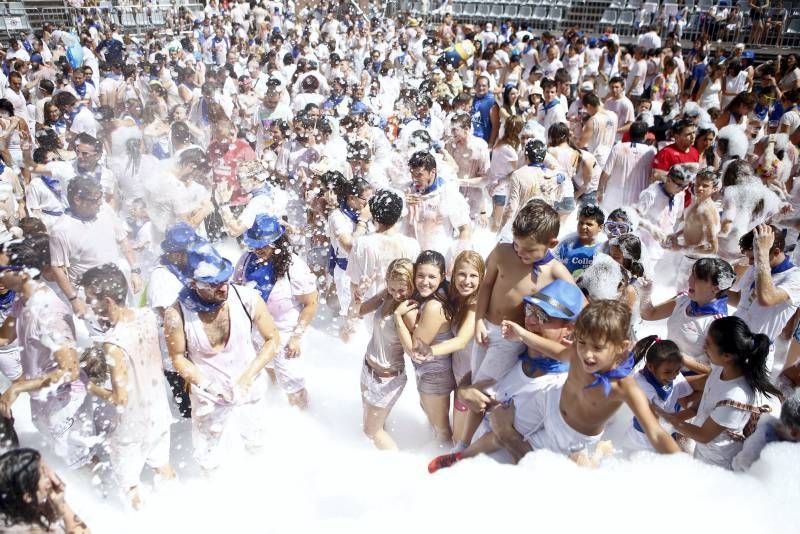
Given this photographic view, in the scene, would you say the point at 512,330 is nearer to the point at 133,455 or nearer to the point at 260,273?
the point at 260,273

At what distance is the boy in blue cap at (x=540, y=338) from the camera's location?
7.99 ft

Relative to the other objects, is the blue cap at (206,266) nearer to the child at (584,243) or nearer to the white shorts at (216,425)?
the white shorts at (216,425)

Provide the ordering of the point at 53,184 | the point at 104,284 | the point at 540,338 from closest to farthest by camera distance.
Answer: the point at 540,338, the point at 104,284, the point at 53,184

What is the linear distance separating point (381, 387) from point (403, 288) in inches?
25.4

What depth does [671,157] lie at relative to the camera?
501 cm

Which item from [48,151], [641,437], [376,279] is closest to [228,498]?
[376,279]

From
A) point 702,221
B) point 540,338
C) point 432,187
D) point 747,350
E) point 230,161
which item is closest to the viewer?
point 747,350

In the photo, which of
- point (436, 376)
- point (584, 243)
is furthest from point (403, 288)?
point (584, 243)

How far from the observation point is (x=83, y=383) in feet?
9.44

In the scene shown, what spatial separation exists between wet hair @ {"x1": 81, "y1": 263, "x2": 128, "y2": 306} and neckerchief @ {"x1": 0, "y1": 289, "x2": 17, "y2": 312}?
36.9 inches

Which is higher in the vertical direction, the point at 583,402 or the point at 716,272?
the point at 716,272

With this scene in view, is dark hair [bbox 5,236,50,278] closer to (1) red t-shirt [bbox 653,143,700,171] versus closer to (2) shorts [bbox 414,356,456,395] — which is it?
(2) shorts [bbox 414,356,456,395]

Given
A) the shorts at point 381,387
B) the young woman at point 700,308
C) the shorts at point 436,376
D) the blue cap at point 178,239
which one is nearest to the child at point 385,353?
the shorts at point 381,387

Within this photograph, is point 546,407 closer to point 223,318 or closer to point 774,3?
point 223,318
